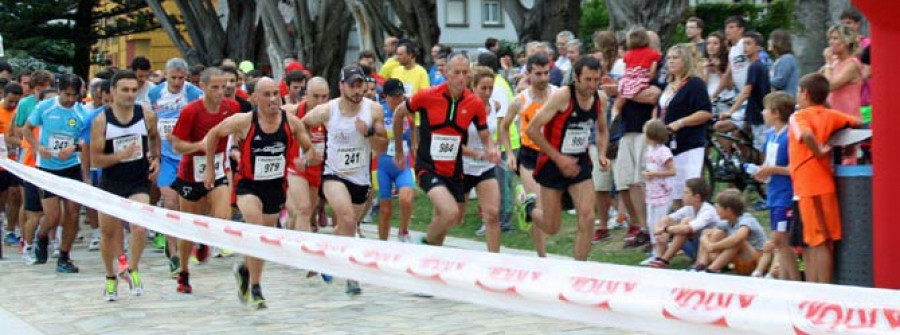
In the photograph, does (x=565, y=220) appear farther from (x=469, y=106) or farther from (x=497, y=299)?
(x=497, y=299)

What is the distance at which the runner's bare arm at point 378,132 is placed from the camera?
12.5 meters

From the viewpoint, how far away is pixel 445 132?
1233cm

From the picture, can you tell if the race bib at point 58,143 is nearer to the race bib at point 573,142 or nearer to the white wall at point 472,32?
the race bib at point 573,142

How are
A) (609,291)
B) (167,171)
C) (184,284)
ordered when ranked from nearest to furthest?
(609,291)
(184,284)
(167,171)

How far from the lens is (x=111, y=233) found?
12453 mm

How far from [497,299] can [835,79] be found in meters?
6.81

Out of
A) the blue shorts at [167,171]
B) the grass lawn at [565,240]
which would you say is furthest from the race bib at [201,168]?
the grass lawn at [565,240]

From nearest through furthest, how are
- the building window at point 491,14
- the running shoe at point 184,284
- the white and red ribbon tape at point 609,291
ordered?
1. the white and red ribbon tape at point 609,291
2. the running shoe at point 184,284
3. the building window at point 491,14

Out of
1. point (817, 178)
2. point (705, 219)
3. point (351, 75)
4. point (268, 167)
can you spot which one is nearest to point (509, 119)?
point (351, 75)

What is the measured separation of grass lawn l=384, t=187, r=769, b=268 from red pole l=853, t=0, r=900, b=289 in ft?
12.7

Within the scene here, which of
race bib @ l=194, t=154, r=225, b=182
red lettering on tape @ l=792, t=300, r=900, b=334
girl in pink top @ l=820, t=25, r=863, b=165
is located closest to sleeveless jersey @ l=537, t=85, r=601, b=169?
girl in pink top @ l=820, t=25, r=863, b=165

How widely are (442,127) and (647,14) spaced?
30.9 ft

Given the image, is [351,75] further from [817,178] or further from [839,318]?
[839,318]

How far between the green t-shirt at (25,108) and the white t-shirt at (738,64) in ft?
Result: 25.7
